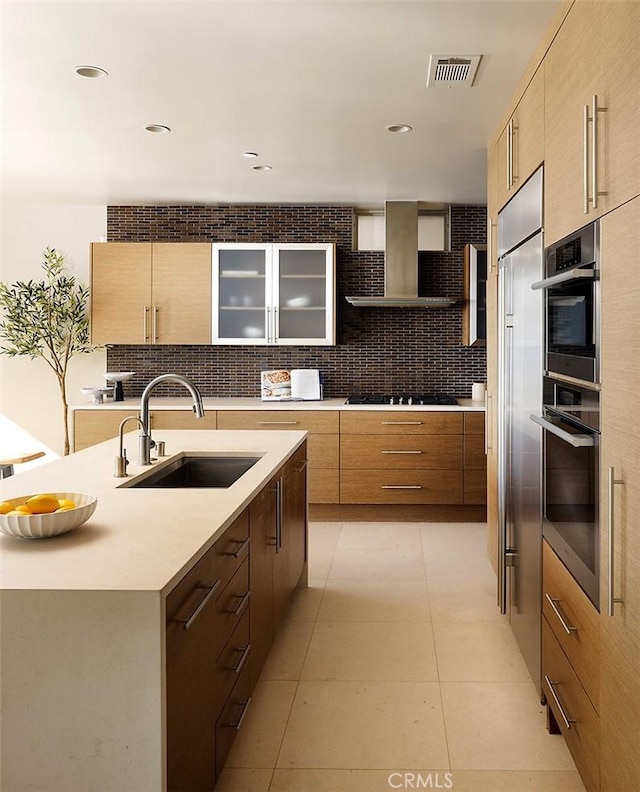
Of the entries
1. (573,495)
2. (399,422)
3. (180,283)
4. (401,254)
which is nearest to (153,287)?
Result: (180,283)

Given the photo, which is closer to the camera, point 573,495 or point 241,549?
point 573,495

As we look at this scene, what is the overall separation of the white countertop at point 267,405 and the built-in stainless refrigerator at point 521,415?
5.88 feet

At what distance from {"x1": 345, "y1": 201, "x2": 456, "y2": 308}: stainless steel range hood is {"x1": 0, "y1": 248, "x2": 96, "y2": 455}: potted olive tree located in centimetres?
241

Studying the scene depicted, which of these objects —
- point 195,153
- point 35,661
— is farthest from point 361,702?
point 195,153

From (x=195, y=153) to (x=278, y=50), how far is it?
1622 mm

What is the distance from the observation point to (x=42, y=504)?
1856 millimetres

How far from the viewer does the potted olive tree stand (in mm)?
5875

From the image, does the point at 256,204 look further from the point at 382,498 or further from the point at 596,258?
the point at 596,258

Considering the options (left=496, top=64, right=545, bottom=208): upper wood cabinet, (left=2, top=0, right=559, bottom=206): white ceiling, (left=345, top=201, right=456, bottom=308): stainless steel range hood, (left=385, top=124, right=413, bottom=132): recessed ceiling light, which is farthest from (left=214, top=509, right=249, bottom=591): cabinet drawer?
(left=345, top=201, right=456, bottom=308): stainless steel range hood

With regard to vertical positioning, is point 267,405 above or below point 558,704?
above

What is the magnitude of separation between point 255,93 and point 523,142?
130cm

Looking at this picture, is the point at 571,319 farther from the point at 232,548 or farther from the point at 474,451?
the point at 474,451

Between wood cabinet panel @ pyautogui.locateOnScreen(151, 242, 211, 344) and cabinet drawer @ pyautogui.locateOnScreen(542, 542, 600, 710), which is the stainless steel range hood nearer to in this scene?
wood cabinet panel @ pyautogui.locateOnScreen(151, 242, 211, 344)

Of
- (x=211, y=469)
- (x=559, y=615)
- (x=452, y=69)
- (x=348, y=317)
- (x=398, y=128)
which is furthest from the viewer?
(x=348, y=317)
